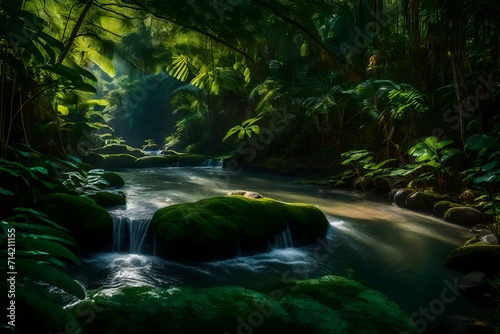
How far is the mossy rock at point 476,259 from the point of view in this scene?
4.19 meters

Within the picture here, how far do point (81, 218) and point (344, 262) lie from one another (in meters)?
3.78

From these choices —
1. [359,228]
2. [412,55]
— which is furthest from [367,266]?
[412,55]

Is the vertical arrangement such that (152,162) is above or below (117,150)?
below

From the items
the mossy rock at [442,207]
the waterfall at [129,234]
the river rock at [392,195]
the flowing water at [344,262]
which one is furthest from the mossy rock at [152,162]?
the mossy rock at [442,207]

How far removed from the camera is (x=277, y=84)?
13758 mm

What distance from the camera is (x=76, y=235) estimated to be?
4688mm

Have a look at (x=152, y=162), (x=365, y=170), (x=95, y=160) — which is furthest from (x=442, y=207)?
Answer: (x=95, y=160)

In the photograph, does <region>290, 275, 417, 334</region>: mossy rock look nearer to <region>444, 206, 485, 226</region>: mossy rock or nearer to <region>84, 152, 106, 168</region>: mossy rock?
<region>444, 206, 485, 226</region>: mossy rock

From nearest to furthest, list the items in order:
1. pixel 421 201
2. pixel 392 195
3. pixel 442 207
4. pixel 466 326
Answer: pixel 466 326, pixel 442 207, pixel 421 201, pixel 392 195

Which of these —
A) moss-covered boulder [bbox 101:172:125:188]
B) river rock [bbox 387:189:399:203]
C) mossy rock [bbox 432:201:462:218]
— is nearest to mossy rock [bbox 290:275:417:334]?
mossy rock [bbox 432:201:462:218]

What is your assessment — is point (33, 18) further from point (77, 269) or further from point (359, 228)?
point (359, 228)

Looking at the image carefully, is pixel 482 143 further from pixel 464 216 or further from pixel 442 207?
pixel 442 207

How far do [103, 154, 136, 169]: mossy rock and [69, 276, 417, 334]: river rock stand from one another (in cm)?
1429

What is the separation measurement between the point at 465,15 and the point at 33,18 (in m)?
6.83
